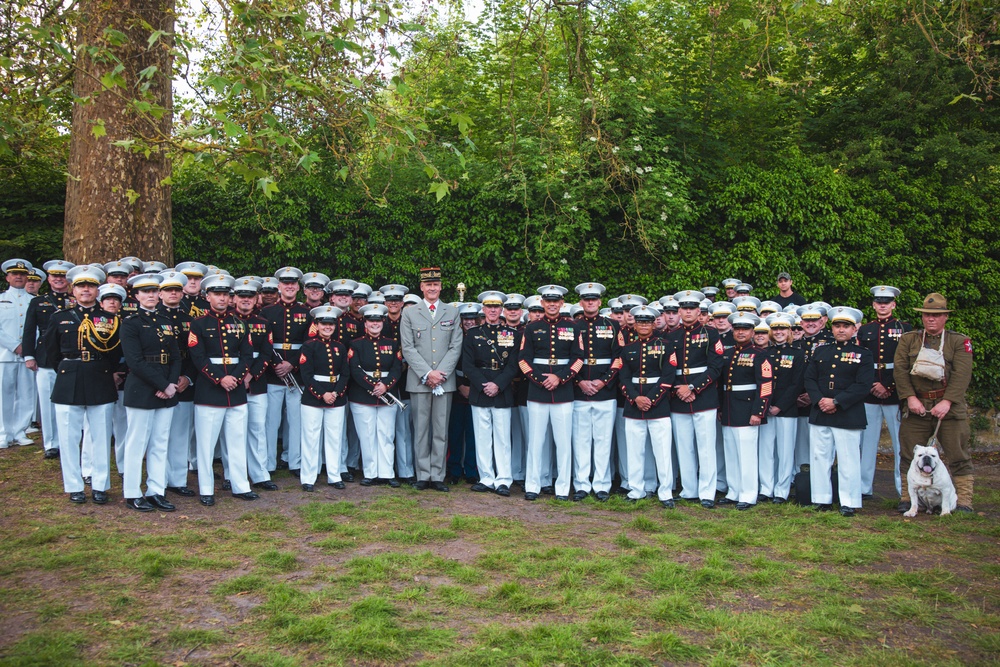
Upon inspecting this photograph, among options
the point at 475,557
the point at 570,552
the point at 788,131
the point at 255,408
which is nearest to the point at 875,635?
the point at 570,552

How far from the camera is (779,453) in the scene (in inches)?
340

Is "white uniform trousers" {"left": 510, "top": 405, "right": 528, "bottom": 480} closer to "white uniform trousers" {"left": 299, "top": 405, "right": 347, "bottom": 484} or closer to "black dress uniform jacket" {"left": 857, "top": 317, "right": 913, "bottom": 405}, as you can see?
"white uniform trousers" {"left": 299, "top": 405, "right": 347, "bottom": 484}

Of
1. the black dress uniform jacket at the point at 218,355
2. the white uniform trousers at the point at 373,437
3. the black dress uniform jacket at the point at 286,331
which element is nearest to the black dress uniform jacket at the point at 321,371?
the white uniform trousers at the point at 373,437

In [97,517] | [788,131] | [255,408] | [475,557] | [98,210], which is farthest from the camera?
[788,131]

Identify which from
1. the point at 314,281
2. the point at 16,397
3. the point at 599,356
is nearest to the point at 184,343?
the point at 314,281

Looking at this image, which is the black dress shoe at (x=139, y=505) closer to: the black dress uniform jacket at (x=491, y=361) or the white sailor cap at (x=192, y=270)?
the white sailor cap at (x=192, y=270)

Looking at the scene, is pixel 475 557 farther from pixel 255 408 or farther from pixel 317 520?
pixel 255 408

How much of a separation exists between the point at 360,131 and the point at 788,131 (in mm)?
9740

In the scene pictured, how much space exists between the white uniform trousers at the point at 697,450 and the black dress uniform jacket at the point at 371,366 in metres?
3.06

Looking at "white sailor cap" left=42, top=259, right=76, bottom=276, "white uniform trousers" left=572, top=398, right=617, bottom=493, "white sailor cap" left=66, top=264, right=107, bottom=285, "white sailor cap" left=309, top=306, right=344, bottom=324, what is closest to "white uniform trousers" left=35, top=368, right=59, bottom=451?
"white sailor cap" left=42, top=259, right=76, bottom=276

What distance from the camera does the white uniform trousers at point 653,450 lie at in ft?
27.6

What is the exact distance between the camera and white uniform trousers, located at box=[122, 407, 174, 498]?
7.37 m

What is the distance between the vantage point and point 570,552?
21.0 ft

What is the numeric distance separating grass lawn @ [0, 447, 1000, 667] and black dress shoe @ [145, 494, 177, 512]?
0.20 meters
